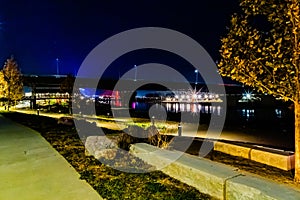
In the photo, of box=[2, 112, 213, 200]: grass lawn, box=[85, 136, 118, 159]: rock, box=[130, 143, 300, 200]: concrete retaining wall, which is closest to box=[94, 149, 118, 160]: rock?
box=[85, 136, 118, 159]: rock

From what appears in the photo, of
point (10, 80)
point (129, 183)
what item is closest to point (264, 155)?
point (129, 183)

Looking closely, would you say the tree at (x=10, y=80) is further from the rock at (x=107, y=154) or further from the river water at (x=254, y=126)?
the rock at (x=107, y=154)

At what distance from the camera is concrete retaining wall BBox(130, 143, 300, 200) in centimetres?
347

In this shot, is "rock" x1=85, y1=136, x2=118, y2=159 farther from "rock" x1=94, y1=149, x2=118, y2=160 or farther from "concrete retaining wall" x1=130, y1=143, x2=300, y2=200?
"concrete retaining wall" x1=130, y1=143, x2=300, y2=200

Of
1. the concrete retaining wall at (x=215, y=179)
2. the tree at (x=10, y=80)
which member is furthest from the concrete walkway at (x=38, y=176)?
the tree at (x=10, y=80)

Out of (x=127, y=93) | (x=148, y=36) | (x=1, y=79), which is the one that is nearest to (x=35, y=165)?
(x=148, y=36)

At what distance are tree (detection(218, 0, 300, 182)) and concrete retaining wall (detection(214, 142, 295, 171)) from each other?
3.86 feet

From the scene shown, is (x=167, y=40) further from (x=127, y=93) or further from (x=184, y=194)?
(x=127, y=93)

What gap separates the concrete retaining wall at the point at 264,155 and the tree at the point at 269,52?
1177 millimetres

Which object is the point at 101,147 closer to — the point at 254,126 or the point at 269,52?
the point at 269,52

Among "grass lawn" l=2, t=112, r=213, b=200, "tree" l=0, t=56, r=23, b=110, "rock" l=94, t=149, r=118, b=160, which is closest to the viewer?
"grass lawn" l=2, t=112, r=213, b=200

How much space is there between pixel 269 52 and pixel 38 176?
5.17m

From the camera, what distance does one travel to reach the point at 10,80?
101ft

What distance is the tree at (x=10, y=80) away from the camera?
1212 inches
